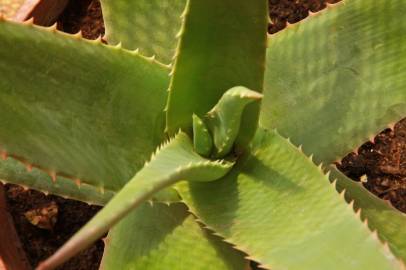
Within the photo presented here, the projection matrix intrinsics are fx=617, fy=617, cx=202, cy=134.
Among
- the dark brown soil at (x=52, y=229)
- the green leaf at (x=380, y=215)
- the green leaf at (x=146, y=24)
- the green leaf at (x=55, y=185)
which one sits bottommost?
the dark brown soil at (x=52, y=229)

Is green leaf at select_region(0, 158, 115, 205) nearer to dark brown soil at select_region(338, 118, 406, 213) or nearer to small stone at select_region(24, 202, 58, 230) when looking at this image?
small stone at select_region(24, 202, 58, 230)

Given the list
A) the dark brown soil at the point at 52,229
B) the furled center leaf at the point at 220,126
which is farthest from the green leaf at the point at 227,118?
the dark brown soil at the point at 52,229

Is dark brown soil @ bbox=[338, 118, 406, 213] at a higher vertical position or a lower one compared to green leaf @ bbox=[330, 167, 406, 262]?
lower

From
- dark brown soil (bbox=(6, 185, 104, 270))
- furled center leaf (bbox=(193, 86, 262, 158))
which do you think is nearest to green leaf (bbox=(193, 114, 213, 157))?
furled center leaf (bbox=(193, 86, 262, 158))

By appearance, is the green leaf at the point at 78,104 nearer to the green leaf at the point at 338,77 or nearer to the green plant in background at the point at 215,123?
the green plant in background at the point at 215,123

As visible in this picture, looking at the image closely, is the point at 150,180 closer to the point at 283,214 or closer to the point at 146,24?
the point at 283,214

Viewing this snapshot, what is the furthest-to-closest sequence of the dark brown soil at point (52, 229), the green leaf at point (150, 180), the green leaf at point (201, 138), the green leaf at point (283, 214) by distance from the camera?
1. the dark brown soil at point (52, 229)
2. the green leaf at point (201, 138)
3. the green leaf at point (283, 214)
4. the green leaf at point (150, 180)

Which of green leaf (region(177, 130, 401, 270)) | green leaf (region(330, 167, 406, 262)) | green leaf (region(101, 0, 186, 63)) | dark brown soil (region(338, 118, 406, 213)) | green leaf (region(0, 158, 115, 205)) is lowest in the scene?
dark brown soil (region(338, 118, 406, 213))
